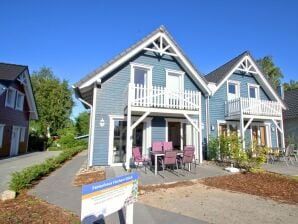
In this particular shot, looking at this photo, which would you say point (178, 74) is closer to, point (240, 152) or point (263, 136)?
point (240, 152)

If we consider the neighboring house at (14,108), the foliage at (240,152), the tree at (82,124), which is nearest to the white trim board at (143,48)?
the foliage at (240,152)

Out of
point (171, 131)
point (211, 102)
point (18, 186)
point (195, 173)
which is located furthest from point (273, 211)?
point (211, 102)

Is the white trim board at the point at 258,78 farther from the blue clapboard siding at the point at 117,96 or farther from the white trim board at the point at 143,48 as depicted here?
the blue clapboard siding at the point at 117,96

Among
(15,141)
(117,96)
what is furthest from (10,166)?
(15,141)

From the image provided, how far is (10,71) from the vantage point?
1669cm

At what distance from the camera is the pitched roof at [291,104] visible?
17.3 meters

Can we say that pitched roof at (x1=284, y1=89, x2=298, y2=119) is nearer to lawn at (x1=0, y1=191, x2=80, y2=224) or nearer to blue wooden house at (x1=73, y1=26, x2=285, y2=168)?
blue wooden house at (x1=73, y1=26, x2=285, y2=168)

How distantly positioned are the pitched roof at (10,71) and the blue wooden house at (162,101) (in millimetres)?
8634

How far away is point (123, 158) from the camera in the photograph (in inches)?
407

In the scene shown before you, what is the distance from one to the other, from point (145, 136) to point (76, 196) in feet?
19.2

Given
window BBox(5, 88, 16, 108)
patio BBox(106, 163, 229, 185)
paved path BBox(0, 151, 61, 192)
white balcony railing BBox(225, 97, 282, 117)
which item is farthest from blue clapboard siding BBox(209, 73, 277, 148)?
window BBox(5, 88, 16, 108)

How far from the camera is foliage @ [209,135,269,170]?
8844mm

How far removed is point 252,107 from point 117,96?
850 centimetres

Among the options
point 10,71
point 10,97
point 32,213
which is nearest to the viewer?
point 32,213
